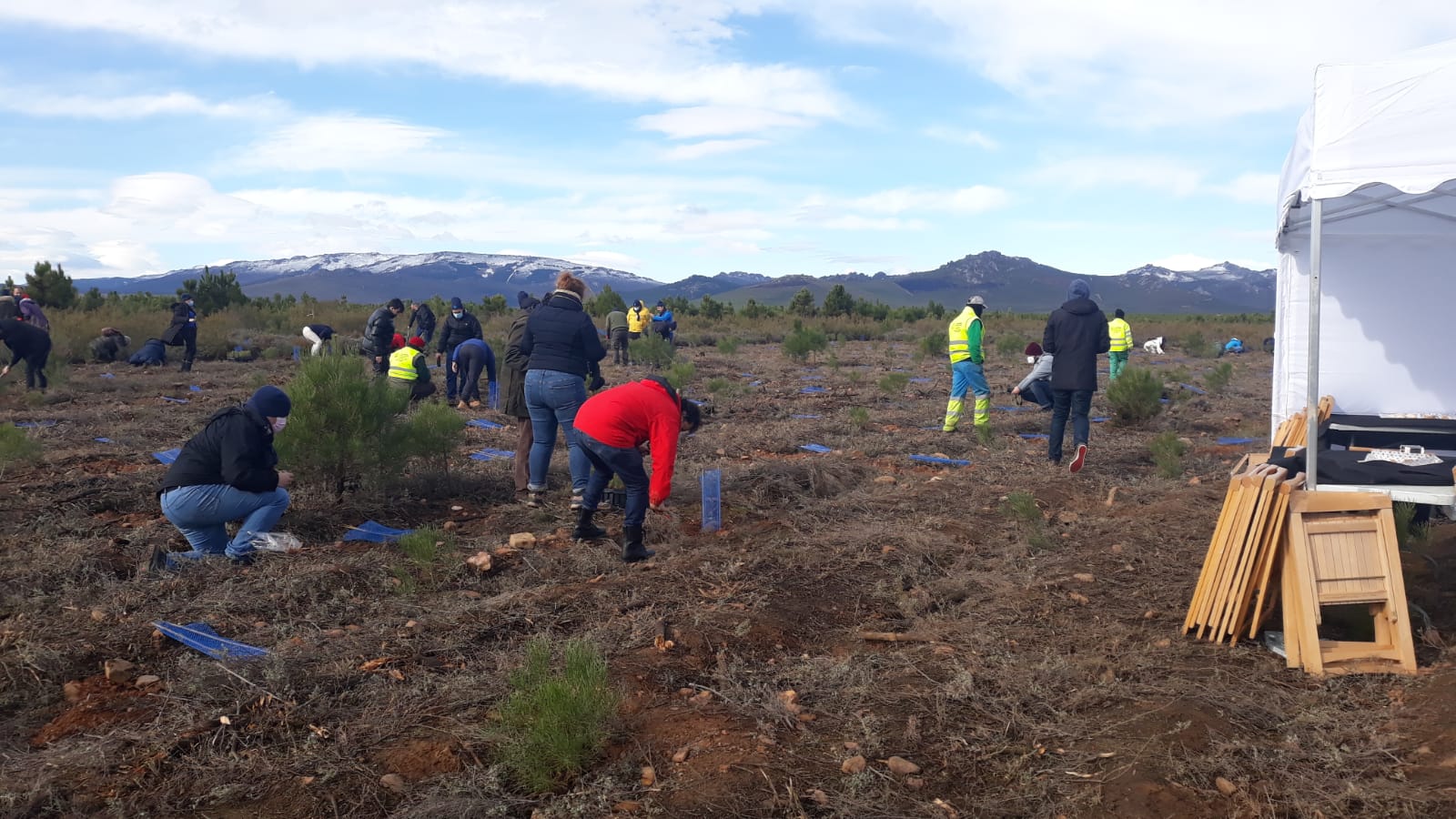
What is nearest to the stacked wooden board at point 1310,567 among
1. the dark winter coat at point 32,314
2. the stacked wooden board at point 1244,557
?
the stacked wooden board at point 1244,557

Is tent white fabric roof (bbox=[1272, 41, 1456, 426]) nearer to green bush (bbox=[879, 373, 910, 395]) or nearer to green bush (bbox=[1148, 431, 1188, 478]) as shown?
green bush (bbox=[1148, 431, 1188, 478])

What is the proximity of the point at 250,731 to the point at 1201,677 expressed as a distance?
3.78 metres

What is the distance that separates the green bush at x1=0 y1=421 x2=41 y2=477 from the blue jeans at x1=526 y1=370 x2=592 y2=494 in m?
4.51

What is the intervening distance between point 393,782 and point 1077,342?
7393 mm

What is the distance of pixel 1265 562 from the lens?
177 inches

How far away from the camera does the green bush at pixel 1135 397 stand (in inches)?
474

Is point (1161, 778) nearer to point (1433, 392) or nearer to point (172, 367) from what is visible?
point (1433, 392)

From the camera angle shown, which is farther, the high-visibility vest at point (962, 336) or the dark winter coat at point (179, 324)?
the dark winter coat at point (179, 324)

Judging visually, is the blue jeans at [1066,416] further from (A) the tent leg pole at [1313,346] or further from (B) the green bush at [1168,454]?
(A) the tent leg pole at [1313,346]

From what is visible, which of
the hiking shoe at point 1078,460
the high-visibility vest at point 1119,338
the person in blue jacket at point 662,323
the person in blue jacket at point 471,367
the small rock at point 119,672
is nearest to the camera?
the small rock at point 119,672

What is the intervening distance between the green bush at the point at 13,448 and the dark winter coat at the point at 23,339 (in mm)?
6220

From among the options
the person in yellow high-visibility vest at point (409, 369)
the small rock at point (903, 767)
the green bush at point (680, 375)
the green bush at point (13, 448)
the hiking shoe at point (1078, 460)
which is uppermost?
the person in yellow high-visibility vest at point (409, 369)

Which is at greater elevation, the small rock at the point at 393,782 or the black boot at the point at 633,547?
the black boot at the point at 633,547

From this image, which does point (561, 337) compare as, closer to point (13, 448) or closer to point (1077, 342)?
point (1077, 342)
